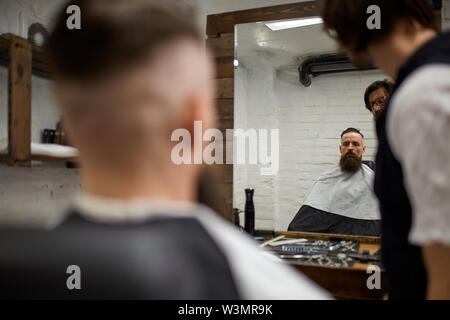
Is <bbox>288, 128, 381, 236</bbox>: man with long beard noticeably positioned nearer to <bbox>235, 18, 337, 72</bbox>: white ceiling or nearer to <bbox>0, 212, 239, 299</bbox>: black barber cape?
<bbox>235, 18, 337, 72</bbox>: white ceiling

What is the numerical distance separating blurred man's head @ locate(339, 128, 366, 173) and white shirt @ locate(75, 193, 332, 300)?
68.6 inches

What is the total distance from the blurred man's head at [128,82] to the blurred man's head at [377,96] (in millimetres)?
1810

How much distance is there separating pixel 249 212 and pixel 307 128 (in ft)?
1.97

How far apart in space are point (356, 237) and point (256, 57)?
1195mm

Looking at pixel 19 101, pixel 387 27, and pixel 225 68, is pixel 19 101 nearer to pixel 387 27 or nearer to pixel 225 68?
pixel 225 68

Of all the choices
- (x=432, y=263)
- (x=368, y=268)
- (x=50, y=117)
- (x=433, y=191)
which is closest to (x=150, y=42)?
(x=433, y=191)

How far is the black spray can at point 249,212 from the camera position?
2234 millimetres

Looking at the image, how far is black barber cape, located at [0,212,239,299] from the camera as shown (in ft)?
1.20

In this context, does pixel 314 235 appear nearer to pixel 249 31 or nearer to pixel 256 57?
pixel 256 57

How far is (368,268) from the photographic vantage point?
1633mm

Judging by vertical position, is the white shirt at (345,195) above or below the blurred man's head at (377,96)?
below

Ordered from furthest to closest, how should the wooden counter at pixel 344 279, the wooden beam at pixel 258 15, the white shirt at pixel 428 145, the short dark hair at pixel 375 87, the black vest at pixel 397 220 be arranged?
the wooden beam at pixel 258 15 → the short dark hair at pixel 375 87 → the wooden counter at pixel 344 279 → the black vest at pixel 397 220 → the white shirt at pixel 428 145

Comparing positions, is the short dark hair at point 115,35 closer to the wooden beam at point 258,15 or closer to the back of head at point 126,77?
the back of head at point 126,77

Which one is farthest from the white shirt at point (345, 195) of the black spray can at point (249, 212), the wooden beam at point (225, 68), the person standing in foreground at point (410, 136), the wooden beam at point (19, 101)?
the wooden beam at point (19, 101)
